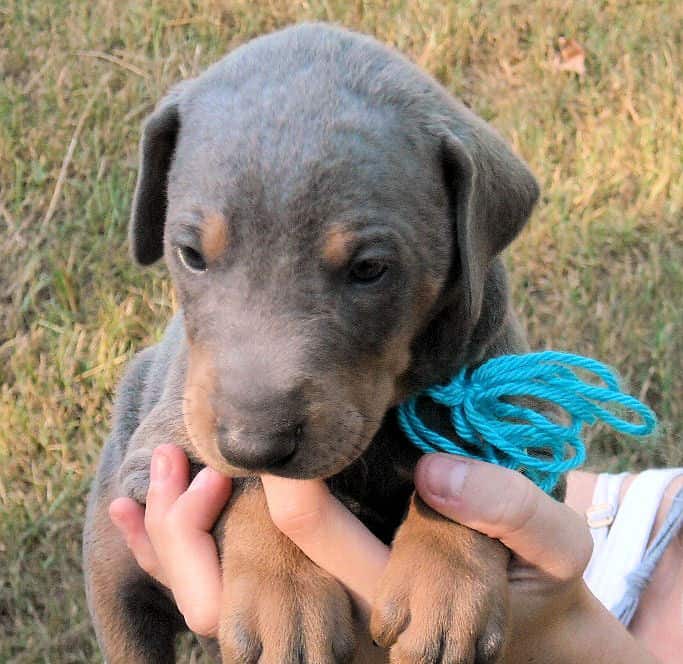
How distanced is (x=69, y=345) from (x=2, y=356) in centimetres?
37

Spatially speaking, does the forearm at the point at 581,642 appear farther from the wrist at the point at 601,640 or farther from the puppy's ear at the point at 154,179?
the puppy's ear at the point at 154,179

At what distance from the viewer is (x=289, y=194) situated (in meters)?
2.48

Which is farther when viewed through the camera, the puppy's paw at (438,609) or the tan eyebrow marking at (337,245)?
the puppy's paw at (438,609)

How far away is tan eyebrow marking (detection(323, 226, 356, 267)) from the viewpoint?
8.21 feet

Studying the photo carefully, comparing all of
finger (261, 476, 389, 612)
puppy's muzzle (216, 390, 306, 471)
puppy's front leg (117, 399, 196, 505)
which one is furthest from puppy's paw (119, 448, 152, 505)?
puppy's muzzle (216, 390, 306, 471)

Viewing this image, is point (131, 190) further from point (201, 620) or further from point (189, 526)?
point (201, 620)

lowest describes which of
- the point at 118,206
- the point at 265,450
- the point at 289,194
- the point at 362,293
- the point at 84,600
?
the point at 84,600

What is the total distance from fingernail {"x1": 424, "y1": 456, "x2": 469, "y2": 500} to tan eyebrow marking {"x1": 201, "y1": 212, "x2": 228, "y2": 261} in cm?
83

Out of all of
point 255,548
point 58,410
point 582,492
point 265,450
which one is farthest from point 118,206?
point 265,450

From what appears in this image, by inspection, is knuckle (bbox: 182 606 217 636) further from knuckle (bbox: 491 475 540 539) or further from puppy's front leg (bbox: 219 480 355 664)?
knuckle (bbox: 491 475 540 539)

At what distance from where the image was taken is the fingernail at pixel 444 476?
279cm

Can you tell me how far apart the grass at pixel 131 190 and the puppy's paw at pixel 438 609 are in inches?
98.9

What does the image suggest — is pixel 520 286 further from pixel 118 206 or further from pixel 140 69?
pixel 140 69

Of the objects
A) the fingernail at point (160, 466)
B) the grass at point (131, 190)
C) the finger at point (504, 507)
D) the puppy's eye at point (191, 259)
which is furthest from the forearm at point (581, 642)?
the grass at point (131, 190)
